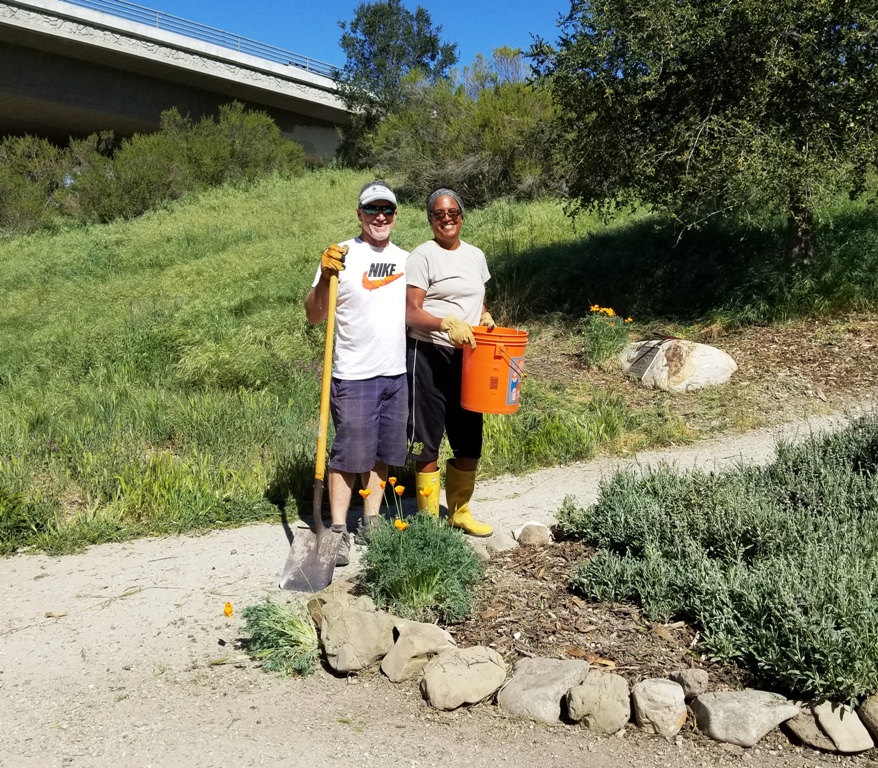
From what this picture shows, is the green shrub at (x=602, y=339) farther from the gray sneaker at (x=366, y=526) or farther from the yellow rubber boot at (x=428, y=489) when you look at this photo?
the gray sneaker at (x=366, y=526)

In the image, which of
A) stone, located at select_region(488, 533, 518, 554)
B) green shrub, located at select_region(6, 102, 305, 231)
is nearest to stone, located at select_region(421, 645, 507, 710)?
stone, located at select_region(488, 533, 518, 554)

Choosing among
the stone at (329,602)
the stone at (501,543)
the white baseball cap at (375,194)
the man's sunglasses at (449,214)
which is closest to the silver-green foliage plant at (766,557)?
the stone at (501,543)

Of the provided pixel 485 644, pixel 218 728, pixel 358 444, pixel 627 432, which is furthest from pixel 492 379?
pixel 627 432

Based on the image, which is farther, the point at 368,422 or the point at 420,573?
the point at 368,422

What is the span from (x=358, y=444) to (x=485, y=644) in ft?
4.44

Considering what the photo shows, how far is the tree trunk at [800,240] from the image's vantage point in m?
9.62

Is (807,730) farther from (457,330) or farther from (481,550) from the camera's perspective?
(457,330)

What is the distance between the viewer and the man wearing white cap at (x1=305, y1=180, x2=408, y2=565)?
4.30m

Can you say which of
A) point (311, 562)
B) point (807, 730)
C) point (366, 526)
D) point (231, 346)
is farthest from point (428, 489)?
point (231, 346)

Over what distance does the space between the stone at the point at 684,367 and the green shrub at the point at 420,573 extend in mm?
4682

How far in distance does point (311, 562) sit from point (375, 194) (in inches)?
74.3

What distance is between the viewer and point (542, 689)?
302cm

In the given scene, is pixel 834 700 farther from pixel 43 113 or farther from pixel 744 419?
pixel 43 113

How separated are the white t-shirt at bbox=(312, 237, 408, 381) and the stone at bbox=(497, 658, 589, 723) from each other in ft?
5.99
